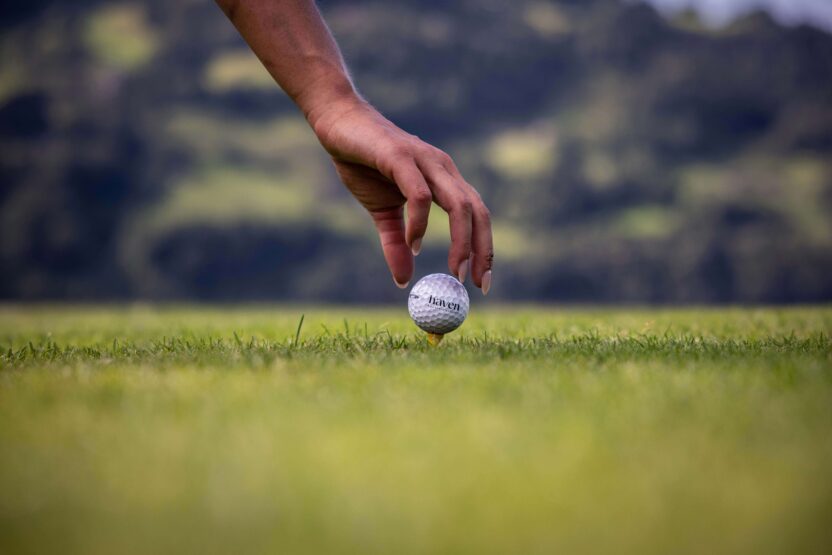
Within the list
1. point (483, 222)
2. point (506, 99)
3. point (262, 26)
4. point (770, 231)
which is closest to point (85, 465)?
point (483, 222)

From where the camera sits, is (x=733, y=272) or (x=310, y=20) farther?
(x=733, y=272)

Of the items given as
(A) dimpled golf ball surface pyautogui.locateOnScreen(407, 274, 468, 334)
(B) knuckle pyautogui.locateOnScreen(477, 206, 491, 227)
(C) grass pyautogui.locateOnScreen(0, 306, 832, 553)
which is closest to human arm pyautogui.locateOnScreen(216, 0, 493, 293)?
(B) knuckle pyautogui.locateOnScreen(477, 206, 491, 227)

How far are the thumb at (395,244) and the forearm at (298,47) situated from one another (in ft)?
2.71

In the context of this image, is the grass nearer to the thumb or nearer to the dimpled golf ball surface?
the thumb

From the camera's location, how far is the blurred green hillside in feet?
480

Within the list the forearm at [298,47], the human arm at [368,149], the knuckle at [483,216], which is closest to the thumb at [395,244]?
the human arm at [368,149]

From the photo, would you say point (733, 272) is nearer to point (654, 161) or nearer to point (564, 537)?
point (654, 161)

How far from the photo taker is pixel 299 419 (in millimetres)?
3205

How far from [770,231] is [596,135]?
45.0m

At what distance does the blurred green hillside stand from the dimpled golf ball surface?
136010mm

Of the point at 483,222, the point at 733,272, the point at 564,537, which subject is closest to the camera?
the point at 564,537

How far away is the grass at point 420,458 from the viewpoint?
211 cm

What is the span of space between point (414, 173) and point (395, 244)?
88 cm

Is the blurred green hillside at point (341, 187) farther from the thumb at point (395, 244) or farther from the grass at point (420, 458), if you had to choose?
the grass at point (420, 458)
